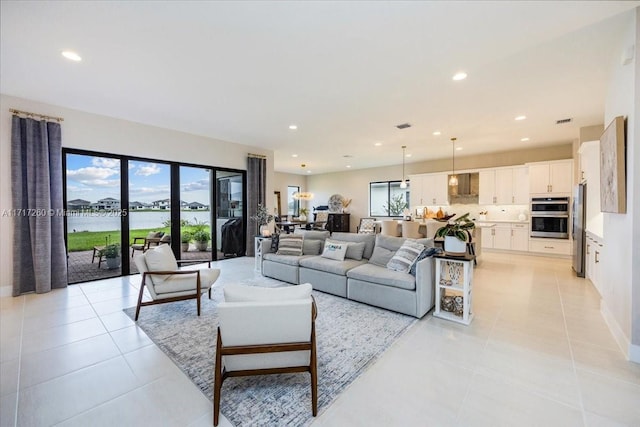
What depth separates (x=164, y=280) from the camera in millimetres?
3295

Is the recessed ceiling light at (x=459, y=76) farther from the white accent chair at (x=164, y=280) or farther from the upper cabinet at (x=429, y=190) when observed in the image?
the upper cabinet at (x=429, y=190)

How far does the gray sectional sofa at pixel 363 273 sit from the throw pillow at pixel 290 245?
10cm

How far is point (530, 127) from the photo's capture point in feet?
17.6

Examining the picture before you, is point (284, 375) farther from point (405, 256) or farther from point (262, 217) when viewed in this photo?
point (262, 217)

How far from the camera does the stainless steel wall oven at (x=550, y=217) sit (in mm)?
6496

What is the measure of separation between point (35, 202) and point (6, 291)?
1.41 m

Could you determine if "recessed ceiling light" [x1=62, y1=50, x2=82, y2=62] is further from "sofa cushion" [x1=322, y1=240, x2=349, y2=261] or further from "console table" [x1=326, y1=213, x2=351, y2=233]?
"console table" [x1=326, y1=213, x2=351, y2=233]

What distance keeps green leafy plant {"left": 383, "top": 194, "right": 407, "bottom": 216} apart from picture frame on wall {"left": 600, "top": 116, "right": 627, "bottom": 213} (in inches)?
283

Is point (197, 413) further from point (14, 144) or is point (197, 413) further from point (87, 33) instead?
point (14, 144)

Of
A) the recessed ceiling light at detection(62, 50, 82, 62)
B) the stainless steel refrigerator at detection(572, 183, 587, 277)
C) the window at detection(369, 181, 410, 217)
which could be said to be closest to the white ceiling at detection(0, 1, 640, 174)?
the recessed ceiling light at detection(62, 50, 82, 62)

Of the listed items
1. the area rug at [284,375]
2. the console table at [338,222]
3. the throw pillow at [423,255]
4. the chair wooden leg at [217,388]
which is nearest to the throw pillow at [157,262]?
the area rug at [284,375]

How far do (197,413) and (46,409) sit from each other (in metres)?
1.05

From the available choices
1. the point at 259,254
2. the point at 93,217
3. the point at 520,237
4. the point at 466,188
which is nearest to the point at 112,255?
the point at 93,217

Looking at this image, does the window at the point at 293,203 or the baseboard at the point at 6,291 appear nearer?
the baseboard at the point at 6,291
